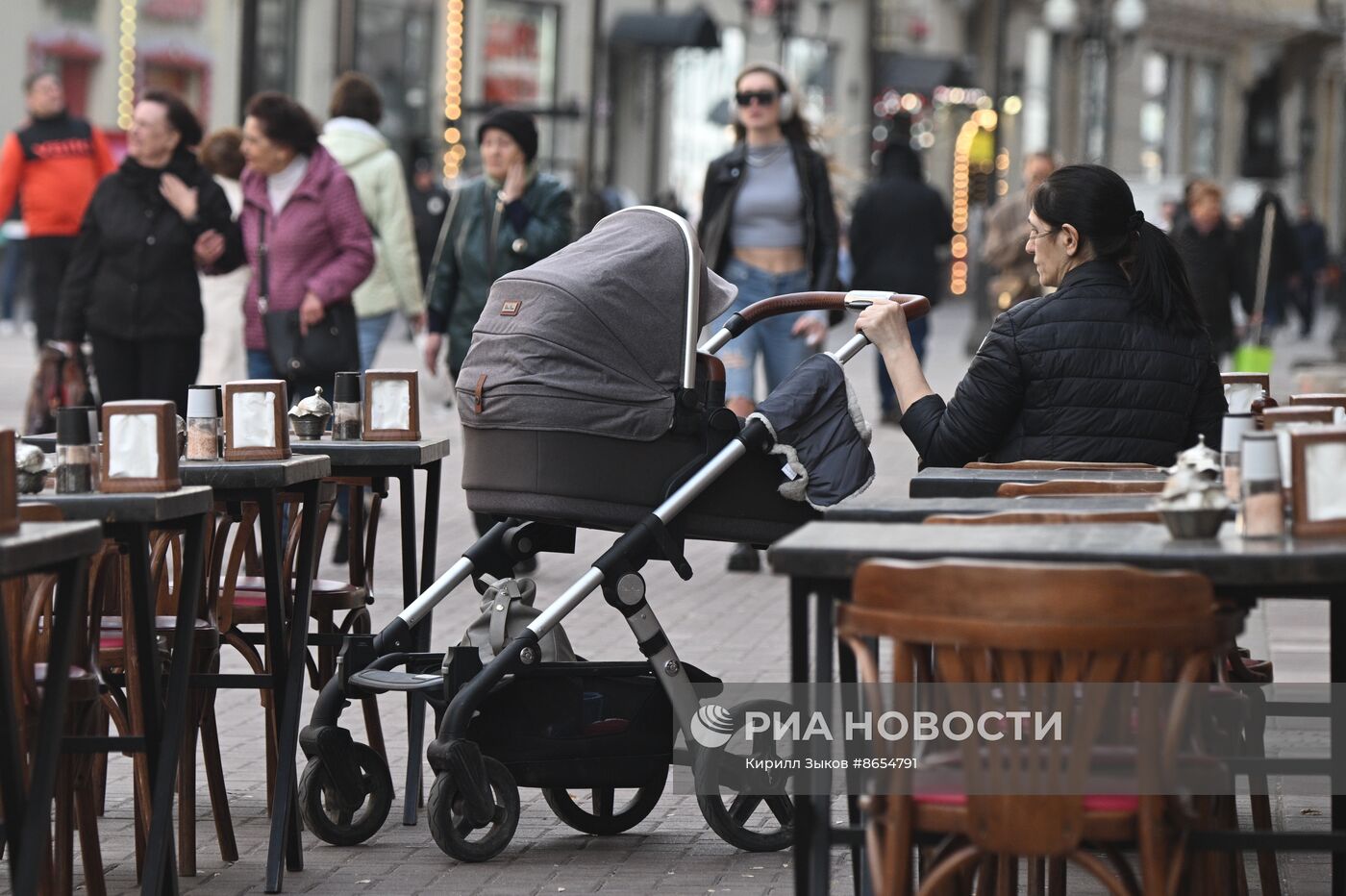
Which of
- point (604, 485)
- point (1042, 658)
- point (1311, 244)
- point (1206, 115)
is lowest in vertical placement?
point (1042, 658)

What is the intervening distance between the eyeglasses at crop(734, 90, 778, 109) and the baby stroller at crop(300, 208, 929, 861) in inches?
179

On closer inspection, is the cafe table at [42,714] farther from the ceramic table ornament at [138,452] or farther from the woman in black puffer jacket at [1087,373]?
the woman in black puffer jacket at [1087,373]

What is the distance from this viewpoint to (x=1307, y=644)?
350 inches

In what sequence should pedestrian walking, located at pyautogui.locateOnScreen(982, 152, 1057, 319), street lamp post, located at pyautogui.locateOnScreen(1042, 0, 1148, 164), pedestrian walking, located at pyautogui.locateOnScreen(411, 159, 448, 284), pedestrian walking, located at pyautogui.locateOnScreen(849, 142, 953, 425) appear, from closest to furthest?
pedestrian walking, located at pyautogui.locateOnScreen(982, 152, 1057, 319) → pedestrian walking, located at pyautogui.locateOnScreen(849, 142, 953, 425) → pedestrian walking, located at pyautogui.locateOnScreen(411, 159, 448, 284) → street lamp post, located at pyautogui.locateOnScreen(1042, 0, 1148, 164)

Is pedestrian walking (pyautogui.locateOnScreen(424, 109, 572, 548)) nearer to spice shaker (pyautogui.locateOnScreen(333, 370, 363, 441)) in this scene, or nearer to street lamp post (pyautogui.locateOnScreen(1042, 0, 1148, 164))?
spice shaker (pyautogui.locateOnScreen(333, 370, 363, 441))

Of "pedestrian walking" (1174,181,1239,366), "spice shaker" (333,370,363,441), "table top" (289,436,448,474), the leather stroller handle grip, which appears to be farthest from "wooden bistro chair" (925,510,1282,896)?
"pedestrian walking" (1174,181,1239,366)

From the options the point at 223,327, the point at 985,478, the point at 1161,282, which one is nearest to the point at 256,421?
the point at 985,478

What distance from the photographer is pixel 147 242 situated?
9.76m

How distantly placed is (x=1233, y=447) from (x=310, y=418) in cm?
249

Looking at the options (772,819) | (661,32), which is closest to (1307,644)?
(772,819)

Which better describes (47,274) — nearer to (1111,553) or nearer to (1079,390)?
(1079,390)

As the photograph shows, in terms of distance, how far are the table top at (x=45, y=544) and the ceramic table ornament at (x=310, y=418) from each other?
6.13ft

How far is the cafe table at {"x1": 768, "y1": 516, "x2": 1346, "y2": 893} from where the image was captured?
383cm

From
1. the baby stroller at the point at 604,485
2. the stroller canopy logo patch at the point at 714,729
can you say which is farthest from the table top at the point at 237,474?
the stroller canopy logo patch at the point at 714,729
